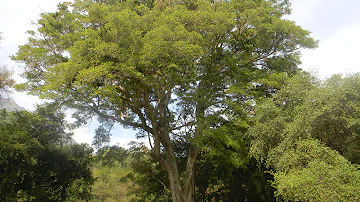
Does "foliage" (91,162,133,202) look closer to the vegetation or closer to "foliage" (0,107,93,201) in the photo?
"foliage" (0,107,93,201)

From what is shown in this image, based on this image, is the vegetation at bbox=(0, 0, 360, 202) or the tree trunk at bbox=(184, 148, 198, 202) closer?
the vegetation at bbox=(0, 0, 360, 202)

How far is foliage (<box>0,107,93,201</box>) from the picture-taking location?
13.9 meters

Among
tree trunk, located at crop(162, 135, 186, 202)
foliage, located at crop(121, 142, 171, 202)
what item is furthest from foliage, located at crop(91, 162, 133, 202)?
tree trunk, located at crop(162, 135, 186, 202)

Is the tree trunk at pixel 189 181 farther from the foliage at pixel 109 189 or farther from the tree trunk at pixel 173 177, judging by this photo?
the foliage at pixel 109 189

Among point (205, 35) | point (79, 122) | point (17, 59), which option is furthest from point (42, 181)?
point (205, 35)

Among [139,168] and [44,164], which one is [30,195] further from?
[139,168]

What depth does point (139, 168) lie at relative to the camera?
50.7ft

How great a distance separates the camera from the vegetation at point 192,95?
783 centimetres

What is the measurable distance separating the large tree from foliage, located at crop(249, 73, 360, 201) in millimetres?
1490

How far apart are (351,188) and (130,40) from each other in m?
8.08

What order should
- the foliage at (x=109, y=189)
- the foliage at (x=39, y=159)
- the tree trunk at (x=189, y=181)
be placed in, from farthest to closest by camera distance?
1. the foliage at (x=109, y=189)
2. the foliage at (x=39, y=159)
3. the tree trunk at (x=189, y=181)

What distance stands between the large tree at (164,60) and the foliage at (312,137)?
149cm

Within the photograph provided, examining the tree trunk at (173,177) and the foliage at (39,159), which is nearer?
the tree trunk at (173,177)

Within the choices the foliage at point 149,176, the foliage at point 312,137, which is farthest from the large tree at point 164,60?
the foliage at point 149,176
